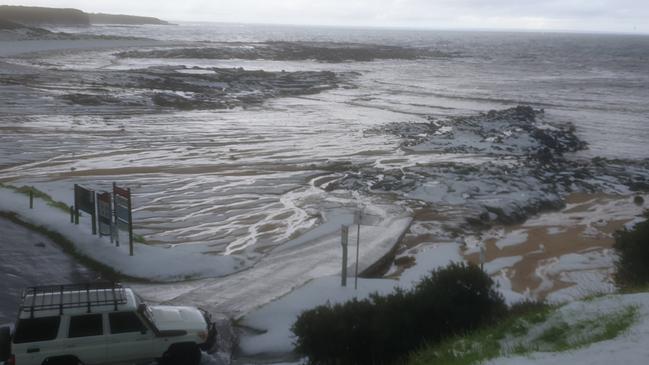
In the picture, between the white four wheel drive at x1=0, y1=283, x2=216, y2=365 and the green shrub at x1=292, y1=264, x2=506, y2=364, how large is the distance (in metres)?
1.75

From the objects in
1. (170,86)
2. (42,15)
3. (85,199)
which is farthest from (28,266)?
(42,15)

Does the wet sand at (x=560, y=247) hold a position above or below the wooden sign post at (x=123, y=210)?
A: below

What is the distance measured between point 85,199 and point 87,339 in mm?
8691

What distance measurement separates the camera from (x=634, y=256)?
1247cm

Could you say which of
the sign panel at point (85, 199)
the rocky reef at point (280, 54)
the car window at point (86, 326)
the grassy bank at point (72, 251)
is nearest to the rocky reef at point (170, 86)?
the grassy bank at point (72, 251)

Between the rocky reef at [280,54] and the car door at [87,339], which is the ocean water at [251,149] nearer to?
the car door at [87,339]

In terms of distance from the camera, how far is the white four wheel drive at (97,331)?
915cm

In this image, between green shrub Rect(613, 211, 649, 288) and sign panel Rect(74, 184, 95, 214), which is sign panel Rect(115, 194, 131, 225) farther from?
green shrub Rect(613, 211, 649, 288)

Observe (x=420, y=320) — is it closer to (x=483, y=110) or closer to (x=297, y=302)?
(x=297, y=302)

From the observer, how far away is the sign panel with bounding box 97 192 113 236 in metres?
→ 16.5

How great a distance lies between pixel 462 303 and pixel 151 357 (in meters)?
4.42

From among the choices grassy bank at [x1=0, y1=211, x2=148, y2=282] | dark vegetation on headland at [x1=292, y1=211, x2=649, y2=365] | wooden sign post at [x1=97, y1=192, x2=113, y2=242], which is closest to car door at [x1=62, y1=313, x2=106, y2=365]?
dark vegetation on headland at [x1=292, y1=211, x2=649, y2=365]

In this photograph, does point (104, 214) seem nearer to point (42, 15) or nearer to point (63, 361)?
point (63, 361)

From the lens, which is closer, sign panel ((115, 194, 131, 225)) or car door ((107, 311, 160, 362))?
car door ((107, 311, 160, 362))
